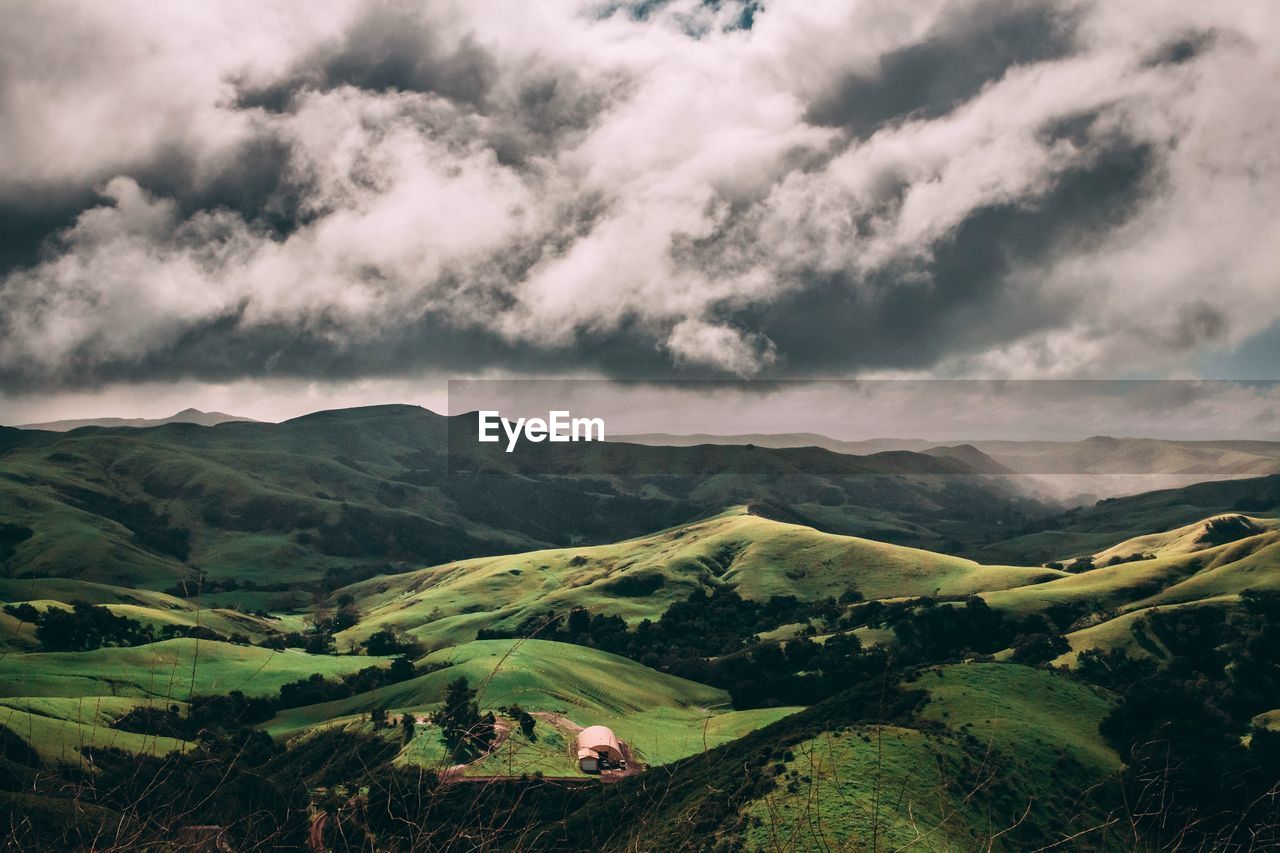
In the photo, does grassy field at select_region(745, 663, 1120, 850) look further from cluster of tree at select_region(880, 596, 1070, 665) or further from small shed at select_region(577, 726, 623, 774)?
cluster of tree at select_region(880, 596, 1070, 665)

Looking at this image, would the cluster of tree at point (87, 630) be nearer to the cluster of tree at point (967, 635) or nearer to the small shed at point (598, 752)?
the small shed at point (598, 752)

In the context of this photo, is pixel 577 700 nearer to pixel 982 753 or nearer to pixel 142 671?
pixel 142 671

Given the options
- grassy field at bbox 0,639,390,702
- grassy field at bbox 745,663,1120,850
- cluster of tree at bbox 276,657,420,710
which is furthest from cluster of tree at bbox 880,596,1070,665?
grassy field at bbox 0,639,390,702

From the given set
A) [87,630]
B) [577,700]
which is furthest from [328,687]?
[87,630]

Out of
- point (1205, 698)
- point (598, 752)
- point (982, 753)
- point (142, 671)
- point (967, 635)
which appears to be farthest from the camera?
point (967, 635)

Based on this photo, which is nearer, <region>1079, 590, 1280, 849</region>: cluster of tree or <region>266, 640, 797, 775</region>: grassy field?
<region>1079, 590, 1280, 849</region>: cluster of tree

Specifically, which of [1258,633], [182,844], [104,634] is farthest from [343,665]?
[182,844]

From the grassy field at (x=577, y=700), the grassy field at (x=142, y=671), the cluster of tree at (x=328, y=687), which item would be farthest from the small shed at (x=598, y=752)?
the cluster of tree at (x=328, y=687)
